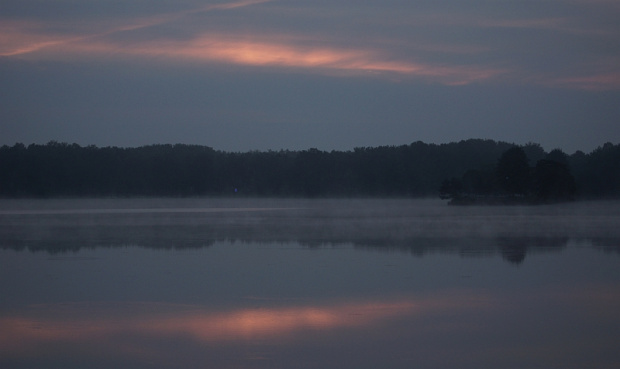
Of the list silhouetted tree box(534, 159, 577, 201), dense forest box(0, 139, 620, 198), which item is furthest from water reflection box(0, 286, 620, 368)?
dense forest box(0, 139, 620, 198)

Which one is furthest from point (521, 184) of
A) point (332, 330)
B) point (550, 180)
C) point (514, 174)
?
point (332, 330)

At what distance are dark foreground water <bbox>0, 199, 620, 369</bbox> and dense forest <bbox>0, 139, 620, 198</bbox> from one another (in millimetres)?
74788

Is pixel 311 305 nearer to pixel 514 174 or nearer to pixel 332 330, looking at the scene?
pixel 332 330

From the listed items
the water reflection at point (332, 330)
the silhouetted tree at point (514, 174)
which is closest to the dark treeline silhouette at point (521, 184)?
the silhouetted tree at point (514, 174)

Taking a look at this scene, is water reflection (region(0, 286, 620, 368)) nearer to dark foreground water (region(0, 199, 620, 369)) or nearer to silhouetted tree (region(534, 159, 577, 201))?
dark foreground water (region(0, 199, 620, 369))

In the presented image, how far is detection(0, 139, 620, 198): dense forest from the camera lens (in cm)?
9194

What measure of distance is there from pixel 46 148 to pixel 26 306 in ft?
309

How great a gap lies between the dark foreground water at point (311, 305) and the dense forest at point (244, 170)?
74788 millimetres

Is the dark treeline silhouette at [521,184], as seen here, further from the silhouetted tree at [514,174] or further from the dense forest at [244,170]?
the dense forest at [244,170]

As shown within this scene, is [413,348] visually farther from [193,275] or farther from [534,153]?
[534,153]

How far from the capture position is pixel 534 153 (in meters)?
94.6

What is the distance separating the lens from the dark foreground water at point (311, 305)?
24.2 ft

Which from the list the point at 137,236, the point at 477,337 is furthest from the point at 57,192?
the point at 477,337

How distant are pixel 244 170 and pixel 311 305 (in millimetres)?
93585
